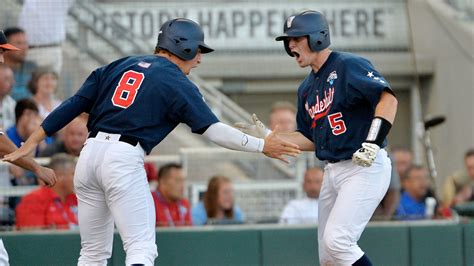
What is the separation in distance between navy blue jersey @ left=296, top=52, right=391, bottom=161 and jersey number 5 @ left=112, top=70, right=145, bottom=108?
1.15 meters

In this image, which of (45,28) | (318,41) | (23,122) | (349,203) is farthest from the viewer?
(45,28)

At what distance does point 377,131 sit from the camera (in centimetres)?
648

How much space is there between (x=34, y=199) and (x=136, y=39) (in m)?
2.65

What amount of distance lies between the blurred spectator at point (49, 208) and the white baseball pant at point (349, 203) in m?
2.40

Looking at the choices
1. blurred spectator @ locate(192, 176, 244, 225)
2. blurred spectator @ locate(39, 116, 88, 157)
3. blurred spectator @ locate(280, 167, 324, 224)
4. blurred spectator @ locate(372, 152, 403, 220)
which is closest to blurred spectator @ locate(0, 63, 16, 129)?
blurred spectator @ locate(39, 116, 88, 157)

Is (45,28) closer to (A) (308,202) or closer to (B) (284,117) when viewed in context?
(B) (284,117)

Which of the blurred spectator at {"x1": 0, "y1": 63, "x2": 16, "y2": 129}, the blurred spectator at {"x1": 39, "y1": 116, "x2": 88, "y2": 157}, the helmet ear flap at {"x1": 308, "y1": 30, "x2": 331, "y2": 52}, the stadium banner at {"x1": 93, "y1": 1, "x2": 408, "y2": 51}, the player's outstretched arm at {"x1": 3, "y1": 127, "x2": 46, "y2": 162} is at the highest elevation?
the helmet ear flap at {"x1": 308, "y1": 30, "x2": 331, "y2": 52}

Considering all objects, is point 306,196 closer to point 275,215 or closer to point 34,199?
point 275,215

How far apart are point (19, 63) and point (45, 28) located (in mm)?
449

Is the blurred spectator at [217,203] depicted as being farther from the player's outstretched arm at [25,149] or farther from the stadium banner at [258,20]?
the player's outstretched arm at [25,149]

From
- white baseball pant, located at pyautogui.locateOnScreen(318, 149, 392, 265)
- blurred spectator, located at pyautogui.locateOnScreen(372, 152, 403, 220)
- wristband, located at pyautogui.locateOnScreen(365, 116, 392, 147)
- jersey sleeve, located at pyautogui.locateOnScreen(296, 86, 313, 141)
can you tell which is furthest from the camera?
blurred spectator, located at pyautogui.locateOnScreen(372, 152, 403, 220)

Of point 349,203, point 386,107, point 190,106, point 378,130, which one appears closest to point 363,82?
point 386,107

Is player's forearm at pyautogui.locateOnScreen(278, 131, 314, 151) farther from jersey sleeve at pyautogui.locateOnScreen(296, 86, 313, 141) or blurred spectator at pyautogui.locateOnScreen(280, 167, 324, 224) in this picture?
blurred spectator at pyautogui.locateOnScreen(280, 167, 324, 224)

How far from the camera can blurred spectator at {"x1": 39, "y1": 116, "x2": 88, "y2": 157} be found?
30.0 feet
